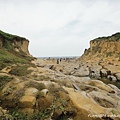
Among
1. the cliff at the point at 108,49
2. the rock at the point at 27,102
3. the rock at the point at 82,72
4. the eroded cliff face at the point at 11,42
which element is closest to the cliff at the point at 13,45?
the eroded cliff face at the point at 11,42

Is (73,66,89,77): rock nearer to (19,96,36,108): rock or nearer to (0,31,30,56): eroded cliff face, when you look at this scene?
(0,31,30,56): eroded cliff face

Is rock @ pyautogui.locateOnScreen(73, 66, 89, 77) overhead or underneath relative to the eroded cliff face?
underneath

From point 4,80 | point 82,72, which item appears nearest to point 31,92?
point 4,80

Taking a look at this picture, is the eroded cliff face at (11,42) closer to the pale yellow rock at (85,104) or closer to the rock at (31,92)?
the rock at (31,92)

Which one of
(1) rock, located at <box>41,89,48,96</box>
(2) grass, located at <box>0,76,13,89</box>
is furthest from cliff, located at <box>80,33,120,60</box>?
(1) rock, located at <box>41,89,48,96</box>

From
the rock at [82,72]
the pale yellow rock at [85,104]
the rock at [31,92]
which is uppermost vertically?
the rock at [31,92]

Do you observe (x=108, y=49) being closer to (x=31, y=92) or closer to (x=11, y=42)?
(x=11, y=42)

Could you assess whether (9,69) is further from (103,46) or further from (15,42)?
(103,46)

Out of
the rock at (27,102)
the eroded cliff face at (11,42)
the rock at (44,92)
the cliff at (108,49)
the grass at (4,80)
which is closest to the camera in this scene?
Result: the rock at (27,102)

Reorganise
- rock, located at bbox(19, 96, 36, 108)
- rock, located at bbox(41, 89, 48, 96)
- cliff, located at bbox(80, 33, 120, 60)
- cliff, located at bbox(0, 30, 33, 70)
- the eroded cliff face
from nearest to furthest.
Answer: rock, located at bbox(19, 96, 36, 108), rock, located at bbox(41, 89, 48, 96), cliff, located at bbox(0, 30, 33, 70), the eroded cliff face, cliff, located at bbox(80, 33, 120, 60)

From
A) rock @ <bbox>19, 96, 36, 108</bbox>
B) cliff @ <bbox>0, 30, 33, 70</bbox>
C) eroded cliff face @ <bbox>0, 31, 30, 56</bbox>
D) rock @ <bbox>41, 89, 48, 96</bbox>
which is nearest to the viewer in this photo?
rock @ <bbox>19, 96, 36, 108</bbox>

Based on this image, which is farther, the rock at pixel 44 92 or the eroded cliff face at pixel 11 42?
the eroded cliff face at pixel 11 42

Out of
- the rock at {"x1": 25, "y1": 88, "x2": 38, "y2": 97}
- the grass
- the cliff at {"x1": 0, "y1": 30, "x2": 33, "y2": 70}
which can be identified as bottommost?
the rock at {"x1": 25, "y1": 88, "x2": 38, "y2": 97}

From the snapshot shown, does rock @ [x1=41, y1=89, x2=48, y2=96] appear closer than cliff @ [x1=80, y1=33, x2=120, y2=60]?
Yes
